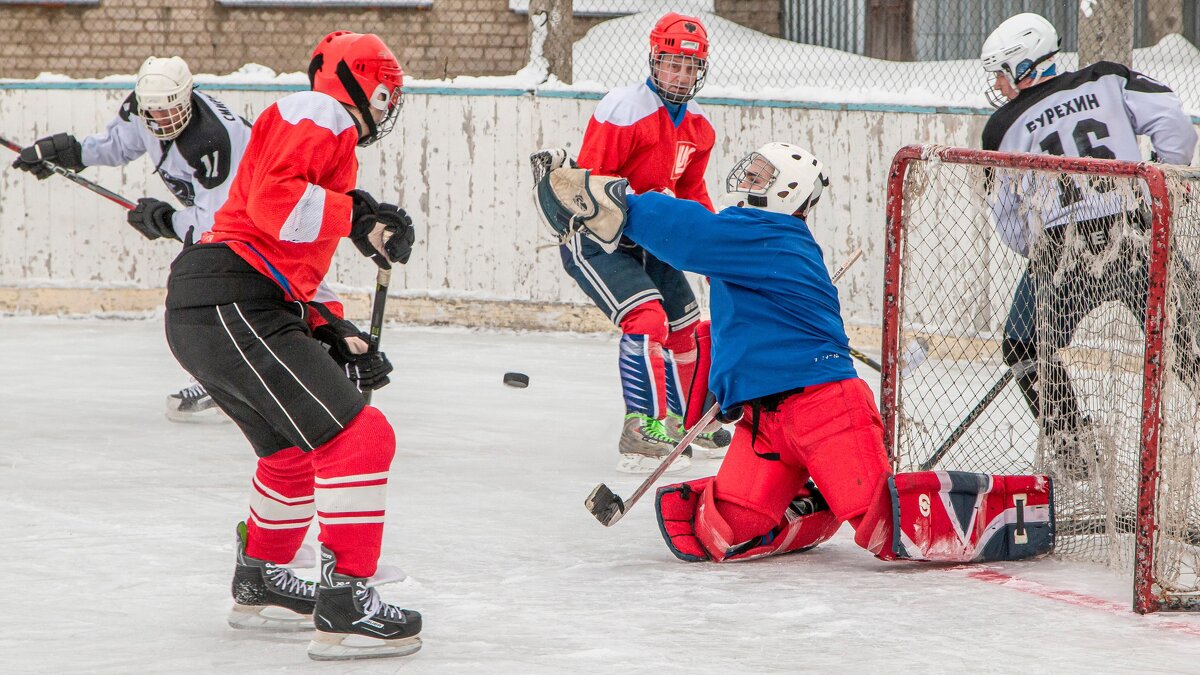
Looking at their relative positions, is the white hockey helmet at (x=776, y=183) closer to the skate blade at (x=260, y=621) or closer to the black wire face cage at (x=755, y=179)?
the black wire face cage at (x=755, y=179)

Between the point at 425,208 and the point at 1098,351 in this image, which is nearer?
the point at 1098,351

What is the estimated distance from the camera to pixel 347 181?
3.03m

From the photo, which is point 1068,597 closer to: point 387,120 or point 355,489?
point 355,489

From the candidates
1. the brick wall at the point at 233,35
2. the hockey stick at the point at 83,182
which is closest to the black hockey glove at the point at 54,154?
the hockey stick at the point at 83,182

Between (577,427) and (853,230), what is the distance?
6.70ft

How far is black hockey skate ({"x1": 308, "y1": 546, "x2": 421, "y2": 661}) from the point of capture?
2736 millimetres

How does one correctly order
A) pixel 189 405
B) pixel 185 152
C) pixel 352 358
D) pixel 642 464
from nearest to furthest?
1. pixel 352 358
2. pixel 642 464
3. pixel 185 152
4. pixel 189 405

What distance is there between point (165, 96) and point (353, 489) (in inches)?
108

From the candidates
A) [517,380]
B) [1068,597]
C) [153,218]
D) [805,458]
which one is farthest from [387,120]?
[517,380]

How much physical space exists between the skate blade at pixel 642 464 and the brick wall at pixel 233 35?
23.5 feet

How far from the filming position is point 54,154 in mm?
5707

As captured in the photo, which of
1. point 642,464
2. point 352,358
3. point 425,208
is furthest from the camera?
point 425,208

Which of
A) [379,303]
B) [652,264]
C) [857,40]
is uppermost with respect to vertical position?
[857,40]

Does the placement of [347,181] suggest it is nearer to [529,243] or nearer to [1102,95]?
[1102,95]
